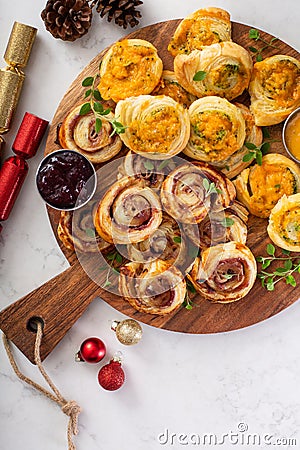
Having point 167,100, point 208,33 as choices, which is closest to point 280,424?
point 167,100

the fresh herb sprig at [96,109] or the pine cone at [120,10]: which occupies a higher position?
the pine cone at [120,10]

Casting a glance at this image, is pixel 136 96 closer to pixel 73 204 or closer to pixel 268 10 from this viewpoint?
pixel 73 204

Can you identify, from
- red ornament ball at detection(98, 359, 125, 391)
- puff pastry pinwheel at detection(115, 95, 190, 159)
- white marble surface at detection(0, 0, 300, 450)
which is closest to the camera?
puff pastry pinwheel at detection(115, 95, 190, 159)

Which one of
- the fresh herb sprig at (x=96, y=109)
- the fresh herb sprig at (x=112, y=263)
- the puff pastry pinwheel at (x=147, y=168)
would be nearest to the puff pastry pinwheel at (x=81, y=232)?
the fresh herb sprig at (x=112, y=263)

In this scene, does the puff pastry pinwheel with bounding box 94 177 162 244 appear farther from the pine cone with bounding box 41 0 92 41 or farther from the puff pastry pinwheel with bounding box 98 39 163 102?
the pine cone with bounding box 41 0 92 41

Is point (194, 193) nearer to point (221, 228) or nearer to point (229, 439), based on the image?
point (221, 228)

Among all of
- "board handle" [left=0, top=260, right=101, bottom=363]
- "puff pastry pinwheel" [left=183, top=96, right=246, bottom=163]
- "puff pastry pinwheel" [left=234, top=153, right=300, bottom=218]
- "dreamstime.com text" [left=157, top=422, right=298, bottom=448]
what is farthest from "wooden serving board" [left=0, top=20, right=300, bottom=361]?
"dreamstime.com text" [left=157, top=422, right=298, bottom=448]

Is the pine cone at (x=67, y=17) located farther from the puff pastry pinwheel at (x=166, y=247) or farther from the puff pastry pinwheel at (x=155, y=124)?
the puff pastry pinwheel at (x=166, y=247)

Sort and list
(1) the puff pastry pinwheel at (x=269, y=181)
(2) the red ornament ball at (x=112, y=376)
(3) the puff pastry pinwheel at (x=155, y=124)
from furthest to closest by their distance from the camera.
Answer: (2) the red ornament ball at (x=112, y=376)
(1) the puff pastry pinwheel at (x=269, y=181)
(3) the puff pastry pinwheel at (x=155, y=124)
